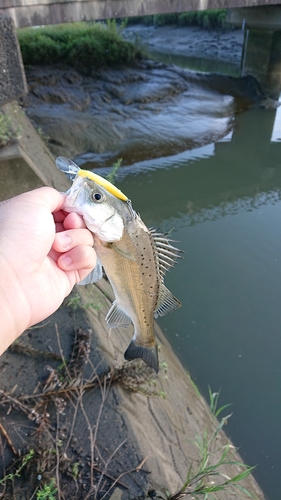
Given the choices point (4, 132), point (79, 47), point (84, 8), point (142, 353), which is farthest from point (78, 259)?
point (79, 47)

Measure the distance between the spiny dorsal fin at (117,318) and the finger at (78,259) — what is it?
0.44 metres

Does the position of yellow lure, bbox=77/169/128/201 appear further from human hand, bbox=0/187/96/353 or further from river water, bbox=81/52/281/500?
river water, bbox=81/52/281/500

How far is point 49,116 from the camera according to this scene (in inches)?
382

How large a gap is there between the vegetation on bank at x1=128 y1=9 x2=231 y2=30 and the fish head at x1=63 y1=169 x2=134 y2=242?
79.0 ft

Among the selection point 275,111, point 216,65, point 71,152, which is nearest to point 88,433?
point 71,152

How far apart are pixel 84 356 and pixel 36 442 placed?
2.35ft

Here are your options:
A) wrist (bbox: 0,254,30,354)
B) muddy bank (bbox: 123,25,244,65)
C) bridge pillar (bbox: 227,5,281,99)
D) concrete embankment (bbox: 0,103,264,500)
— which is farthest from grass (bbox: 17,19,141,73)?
wrist (bbox: 0,254,30,354)

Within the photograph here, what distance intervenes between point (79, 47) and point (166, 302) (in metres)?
12.7

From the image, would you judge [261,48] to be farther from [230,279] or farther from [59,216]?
[59,216]

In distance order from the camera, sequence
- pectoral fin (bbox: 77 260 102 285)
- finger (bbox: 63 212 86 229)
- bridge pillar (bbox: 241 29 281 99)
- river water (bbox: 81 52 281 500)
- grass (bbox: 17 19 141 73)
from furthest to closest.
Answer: bridge pillar (bbox: 241 29 281 99) → grass (bbox: 17 19 141 73) → river water (bbox: 81 52 281 500) → pectoral fin (bbox: 77 260 102 285) → finger (bbox: 63 212 86 229)

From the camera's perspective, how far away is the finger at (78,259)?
1.81 metres

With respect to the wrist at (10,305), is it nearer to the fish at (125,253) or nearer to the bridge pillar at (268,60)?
the fish at (125,253)

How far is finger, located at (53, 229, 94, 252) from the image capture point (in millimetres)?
1767

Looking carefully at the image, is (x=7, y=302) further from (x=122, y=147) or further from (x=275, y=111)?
(x=275, y=111)
